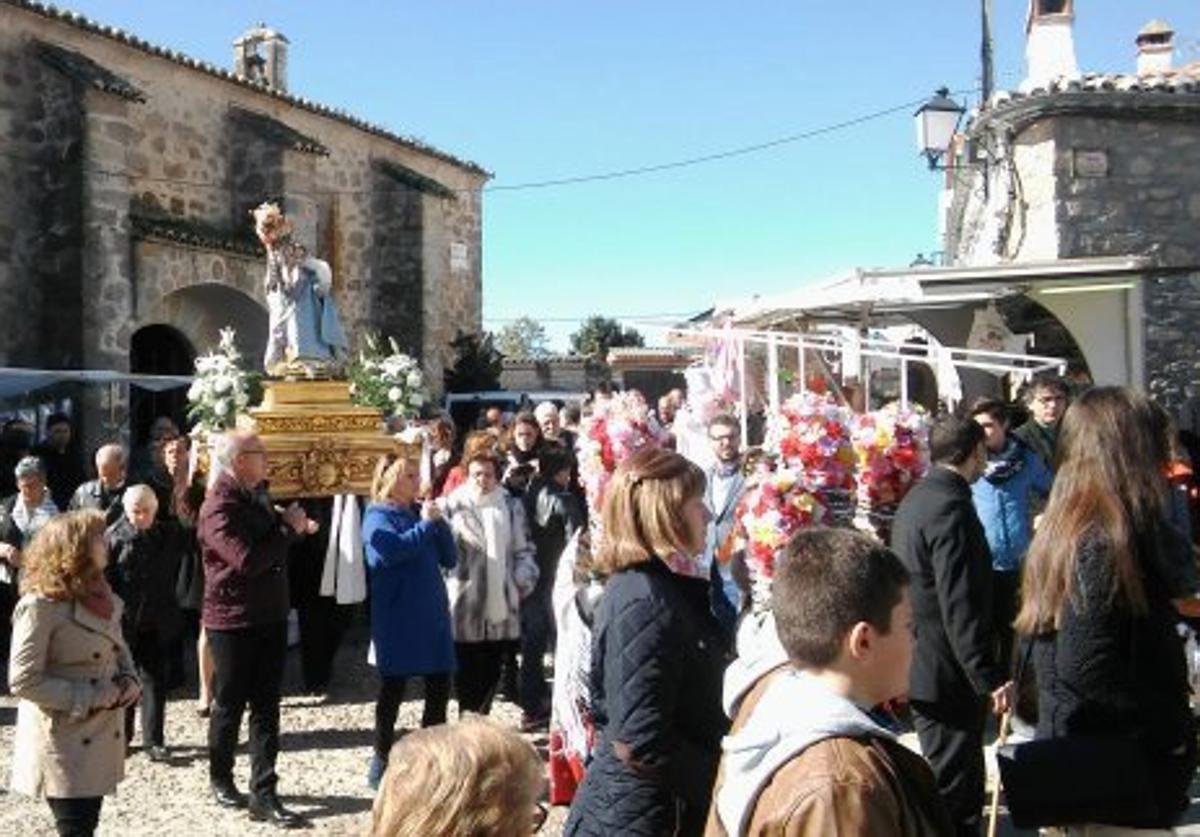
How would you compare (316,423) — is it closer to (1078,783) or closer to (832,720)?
(1078,783)

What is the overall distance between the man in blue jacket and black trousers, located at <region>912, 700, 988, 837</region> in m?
1.73

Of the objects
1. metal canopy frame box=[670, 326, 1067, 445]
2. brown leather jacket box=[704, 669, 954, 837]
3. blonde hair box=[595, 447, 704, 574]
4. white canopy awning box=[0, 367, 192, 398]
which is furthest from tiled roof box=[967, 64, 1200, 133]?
brown leather jacket box=[704, 669, 954, 837]

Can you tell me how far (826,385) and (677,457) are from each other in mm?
6085

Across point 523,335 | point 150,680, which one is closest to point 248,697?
point 150,680

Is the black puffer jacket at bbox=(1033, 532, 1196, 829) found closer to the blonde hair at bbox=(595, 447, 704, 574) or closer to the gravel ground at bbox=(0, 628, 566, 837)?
the blonde hair at bbox=(595, 447, 704, 574)

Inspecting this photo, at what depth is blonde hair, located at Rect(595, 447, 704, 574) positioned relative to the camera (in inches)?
132

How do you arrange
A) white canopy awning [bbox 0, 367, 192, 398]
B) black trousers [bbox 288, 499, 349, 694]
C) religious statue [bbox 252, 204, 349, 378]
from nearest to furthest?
1. black trousers [bbox 288, 499, 349, 694]
2. religious statue [bbox 252, 204, 349, 378]
3. white canopy awning [bbox 0, 367, 192, 398]

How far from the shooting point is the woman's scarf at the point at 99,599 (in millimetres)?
4434

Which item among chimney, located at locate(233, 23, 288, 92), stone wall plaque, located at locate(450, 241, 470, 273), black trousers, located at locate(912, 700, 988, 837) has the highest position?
chimney, located at locate(233, 23, 288, 92)

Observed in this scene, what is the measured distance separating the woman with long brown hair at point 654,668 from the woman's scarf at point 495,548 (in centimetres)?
317

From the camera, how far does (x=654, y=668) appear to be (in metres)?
3.16

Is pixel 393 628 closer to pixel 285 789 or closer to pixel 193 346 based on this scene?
pixel 285 789

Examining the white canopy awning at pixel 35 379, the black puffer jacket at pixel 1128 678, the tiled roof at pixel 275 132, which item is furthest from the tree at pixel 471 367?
the black puffer jacket at pixel 1128 678

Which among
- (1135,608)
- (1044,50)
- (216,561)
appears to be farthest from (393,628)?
(1044,50)
